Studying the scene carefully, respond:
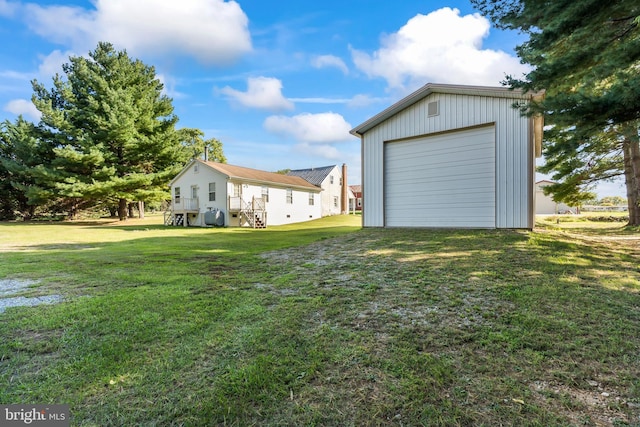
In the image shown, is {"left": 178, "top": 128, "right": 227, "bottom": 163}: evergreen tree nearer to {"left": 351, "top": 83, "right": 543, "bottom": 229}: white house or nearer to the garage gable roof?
the garage gable roof

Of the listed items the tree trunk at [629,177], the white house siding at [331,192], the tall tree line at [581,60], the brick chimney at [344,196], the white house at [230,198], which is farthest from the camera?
the brick chimney at [344,196]

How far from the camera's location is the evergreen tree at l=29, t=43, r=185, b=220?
20.1 meters

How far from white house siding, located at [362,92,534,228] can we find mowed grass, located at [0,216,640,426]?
11.6 feet

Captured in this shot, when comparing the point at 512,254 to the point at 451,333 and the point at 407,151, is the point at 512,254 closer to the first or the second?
the point at 451,333

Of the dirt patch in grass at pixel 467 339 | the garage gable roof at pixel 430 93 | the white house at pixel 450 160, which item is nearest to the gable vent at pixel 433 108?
the white house at pixel 450 160

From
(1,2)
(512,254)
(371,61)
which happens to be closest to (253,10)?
(371,61)

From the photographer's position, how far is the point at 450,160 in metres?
9.03

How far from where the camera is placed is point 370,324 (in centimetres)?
282

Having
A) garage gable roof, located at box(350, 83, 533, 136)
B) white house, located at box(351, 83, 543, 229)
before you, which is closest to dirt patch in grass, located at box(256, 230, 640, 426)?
white house, located at box(351, 83, 543, 229)

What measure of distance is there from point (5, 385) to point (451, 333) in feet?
10.8

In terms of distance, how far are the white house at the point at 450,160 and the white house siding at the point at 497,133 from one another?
0.02 metres

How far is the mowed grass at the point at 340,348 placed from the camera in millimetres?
1729

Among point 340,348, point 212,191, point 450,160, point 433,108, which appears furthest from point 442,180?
point 212,191

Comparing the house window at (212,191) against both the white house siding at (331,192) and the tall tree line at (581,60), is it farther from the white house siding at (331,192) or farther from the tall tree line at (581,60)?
the tall tree line at (581,60)
